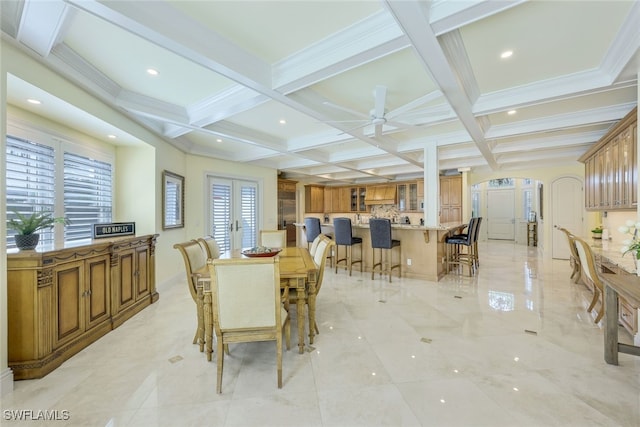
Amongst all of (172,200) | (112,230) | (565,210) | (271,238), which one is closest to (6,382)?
(112,230)

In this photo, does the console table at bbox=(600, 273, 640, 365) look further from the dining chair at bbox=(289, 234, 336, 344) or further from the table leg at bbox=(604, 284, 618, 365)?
the dining chair at bbox=(289, 234, 336, 344)

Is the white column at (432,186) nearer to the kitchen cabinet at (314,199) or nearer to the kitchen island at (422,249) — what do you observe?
the kitchen island at (422,249)

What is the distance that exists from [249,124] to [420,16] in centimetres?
306

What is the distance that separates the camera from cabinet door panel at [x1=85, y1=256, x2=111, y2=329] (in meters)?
2.55

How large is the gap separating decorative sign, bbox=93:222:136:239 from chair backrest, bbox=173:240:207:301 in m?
1.15

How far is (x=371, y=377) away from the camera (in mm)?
1998

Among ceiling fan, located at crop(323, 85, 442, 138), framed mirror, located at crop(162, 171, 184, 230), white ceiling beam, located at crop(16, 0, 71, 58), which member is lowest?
framed mirror, located at crop(162, 171, 184, 230)

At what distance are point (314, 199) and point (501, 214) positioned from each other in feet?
23.4

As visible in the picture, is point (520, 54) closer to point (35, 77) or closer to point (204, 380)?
point (204, 380)

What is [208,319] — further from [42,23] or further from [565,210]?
[565,210]

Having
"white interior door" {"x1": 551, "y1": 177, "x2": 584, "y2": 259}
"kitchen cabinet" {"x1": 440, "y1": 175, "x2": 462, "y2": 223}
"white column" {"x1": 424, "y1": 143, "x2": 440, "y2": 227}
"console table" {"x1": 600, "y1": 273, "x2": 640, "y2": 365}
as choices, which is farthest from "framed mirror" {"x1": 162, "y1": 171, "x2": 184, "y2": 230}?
"white interior door" {"x1": 551, "y1": 177, "x2": 584, "y2": 259}

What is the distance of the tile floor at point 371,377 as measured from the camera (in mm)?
1642

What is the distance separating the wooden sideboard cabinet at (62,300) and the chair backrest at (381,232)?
3.54 m

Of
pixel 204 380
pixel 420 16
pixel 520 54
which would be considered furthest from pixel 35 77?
pixel 520 54
